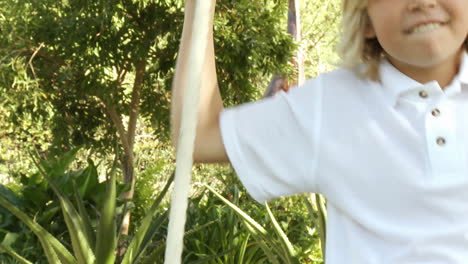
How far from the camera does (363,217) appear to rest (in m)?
0.74

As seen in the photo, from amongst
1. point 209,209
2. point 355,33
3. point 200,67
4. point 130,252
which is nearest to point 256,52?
point 209,209

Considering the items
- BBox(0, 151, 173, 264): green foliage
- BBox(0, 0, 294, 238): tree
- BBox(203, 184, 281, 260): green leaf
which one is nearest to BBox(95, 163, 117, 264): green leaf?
BBox(0, 151, 173, 264): green foliage

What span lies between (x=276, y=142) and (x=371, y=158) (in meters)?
0.11

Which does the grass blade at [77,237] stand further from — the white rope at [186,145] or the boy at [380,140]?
the white rope at [186,145]

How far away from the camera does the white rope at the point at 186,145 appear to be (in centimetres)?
49

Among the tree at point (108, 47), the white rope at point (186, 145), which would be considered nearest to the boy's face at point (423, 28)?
the white rope at point (186, 145)

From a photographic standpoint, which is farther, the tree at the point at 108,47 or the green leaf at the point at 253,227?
the tree at the point at 108,47

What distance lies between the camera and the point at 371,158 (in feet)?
2.43

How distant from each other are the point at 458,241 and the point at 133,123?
310cm

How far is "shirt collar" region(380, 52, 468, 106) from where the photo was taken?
77cm

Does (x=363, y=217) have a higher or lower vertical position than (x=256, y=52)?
lower

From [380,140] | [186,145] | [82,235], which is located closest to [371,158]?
[380,140]

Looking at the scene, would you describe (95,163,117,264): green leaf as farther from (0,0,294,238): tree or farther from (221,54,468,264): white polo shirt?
(221,54,468,264): white polo shirt

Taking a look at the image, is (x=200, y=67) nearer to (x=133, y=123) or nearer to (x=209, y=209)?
(x=209, y=209)
